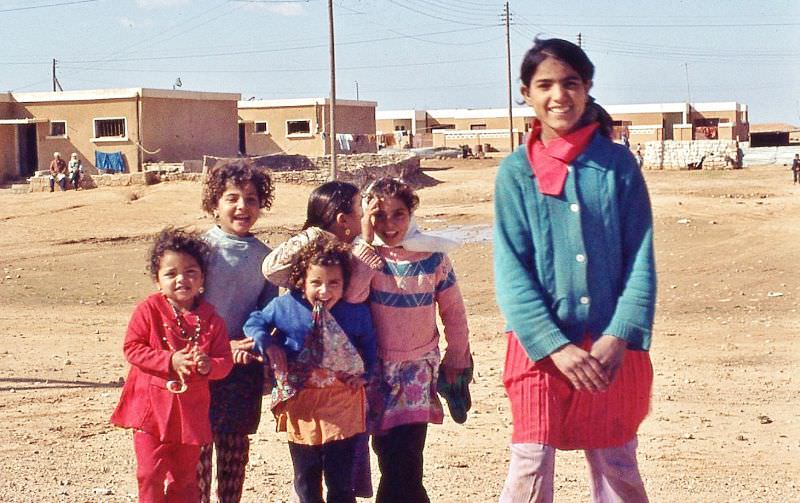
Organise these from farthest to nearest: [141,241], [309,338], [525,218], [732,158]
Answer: [732,158] → [141,241] → [309,338] → [525,218]

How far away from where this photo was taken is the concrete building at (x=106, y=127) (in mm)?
33094

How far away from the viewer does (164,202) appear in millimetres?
26266

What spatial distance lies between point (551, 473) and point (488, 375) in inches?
195

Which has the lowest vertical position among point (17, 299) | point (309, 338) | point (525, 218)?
point (17, 299)

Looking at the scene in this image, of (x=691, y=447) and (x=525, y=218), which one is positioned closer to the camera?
(x=525, y=218)

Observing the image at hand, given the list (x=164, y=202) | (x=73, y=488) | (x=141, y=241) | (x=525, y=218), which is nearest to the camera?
(x=525, y=218)

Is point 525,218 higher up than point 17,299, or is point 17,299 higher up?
point 525,218

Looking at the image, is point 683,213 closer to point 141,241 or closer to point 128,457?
point 141,241

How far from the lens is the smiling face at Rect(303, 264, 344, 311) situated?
4195 millimetres

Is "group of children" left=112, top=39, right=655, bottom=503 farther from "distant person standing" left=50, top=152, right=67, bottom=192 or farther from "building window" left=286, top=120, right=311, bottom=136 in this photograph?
"building window" left=286, top=120, right=311, bottom=136

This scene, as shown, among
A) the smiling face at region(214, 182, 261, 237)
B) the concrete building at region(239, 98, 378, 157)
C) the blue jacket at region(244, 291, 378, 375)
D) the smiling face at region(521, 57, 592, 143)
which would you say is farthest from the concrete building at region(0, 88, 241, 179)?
the smiling face at region(521, 57, 592, 143)

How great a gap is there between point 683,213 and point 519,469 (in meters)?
20.5

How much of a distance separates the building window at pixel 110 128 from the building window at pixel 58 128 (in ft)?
3.79

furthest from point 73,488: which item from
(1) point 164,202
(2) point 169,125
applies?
(2) point 169,125
